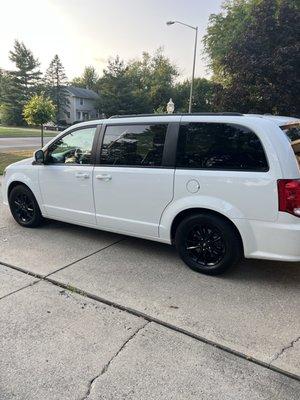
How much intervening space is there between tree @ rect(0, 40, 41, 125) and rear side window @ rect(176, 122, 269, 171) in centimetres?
5859

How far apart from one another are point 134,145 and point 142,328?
2242mm

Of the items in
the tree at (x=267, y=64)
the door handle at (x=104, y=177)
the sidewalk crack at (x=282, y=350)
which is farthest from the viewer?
the tree at (x=267, y=64)

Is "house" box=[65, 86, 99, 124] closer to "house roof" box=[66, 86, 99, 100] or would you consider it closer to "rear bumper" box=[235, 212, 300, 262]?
"house roof" box=[66, 86, 99, 100]

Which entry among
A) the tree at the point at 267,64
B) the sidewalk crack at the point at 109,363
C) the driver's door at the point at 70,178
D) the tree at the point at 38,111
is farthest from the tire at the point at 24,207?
the tree at the point at 38,111

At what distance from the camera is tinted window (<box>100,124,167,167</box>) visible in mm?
4160

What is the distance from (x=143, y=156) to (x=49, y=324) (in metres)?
2.17

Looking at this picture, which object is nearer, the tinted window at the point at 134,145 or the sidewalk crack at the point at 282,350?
the sidewalk crack at the point at 282,350

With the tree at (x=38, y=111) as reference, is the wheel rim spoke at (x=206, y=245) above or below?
below

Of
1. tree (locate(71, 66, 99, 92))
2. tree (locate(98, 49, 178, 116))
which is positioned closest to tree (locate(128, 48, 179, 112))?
tree (locate(98, 49, 178, 116))

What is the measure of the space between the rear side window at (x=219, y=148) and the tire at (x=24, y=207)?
265cm

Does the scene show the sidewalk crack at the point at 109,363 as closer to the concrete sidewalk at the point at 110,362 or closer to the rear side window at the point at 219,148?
the concrete sidewalk at the point at 110,362

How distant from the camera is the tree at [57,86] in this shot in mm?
65438

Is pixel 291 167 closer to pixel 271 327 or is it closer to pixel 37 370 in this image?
pixel 271 327

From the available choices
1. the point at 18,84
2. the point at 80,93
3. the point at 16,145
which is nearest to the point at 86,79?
the point at 80,93
